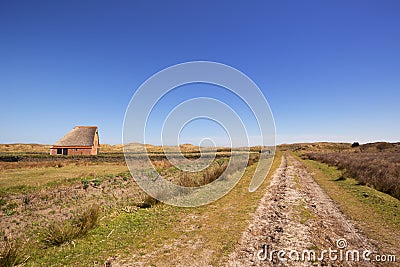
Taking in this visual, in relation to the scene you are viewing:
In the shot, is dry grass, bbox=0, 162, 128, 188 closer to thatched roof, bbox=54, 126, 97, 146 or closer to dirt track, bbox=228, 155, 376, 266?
dirt track, bbox=228, 155, 376, 266

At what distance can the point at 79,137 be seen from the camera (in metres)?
55.0

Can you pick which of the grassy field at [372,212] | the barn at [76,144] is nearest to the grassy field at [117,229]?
the grassy field at [372,212]

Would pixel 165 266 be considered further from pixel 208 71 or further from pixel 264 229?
pixel 208 71

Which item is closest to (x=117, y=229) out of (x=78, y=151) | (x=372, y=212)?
(x=372, y=212)

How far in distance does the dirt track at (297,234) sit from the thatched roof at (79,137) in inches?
2140

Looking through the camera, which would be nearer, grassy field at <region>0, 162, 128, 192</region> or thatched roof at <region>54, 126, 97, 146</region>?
grassy field at <region>0, 162, 128, 192</region>

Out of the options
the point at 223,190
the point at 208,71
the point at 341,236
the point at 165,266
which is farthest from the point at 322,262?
the point at 208,71

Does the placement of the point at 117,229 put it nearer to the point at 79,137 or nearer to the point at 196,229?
the point at 196,229

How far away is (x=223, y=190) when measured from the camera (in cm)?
1303

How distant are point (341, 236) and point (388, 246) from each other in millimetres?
963

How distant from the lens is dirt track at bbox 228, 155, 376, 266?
187 inches

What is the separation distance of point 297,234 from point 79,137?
5867 cm

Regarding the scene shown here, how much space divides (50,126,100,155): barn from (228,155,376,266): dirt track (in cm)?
5379

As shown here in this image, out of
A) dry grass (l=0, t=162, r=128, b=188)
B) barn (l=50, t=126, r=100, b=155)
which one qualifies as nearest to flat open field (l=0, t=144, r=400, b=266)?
dry grass (l=0, t=162, r=128, b=188)
